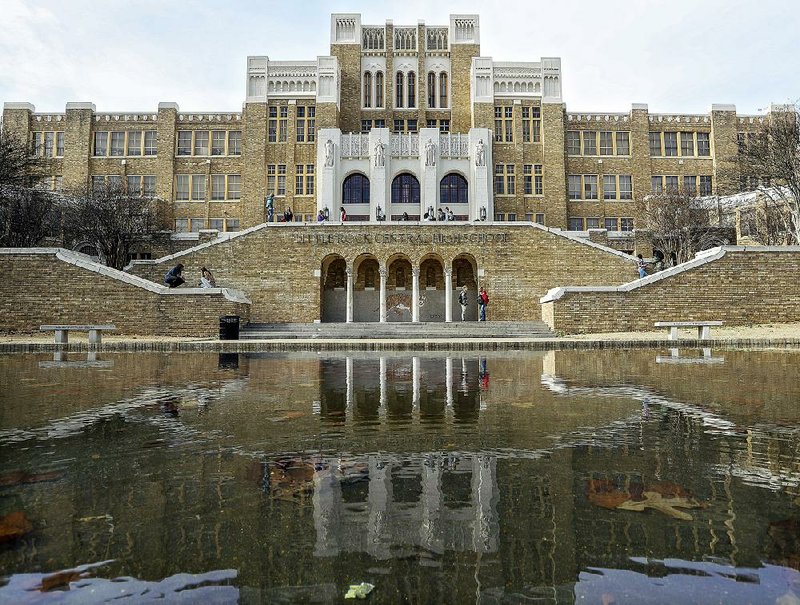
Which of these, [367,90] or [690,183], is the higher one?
[367,90]

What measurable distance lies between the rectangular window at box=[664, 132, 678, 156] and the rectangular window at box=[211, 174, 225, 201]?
124ft

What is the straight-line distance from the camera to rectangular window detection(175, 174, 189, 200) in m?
45.8

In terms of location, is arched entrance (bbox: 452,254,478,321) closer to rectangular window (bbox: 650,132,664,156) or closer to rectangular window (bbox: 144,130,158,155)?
rectangular window (bbox: 650,132,664,156)

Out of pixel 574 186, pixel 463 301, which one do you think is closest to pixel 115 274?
pixel 463 301

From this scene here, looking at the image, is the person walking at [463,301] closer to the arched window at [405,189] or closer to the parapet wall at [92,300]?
the arched window at [405,189]

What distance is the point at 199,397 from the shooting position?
23.2 feet

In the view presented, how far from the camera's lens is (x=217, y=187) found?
150ft

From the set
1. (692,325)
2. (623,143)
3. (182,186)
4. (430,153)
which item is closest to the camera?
(692,325)

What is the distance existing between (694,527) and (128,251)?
38970mm

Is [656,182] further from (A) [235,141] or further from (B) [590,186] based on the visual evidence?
(A) [235,141]

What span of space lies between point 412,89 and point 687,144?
956 inches

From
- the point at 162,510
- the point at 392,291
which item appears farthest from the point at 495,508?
the point at 392,291

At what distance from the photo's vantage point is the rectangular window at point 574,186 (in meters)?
46.1

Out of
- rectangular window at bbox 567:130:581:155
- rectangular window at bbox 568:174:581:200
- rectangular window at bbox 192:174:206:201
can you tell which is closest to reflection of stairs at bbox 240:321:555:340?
rectangular window at bbox 568:174:581:200
